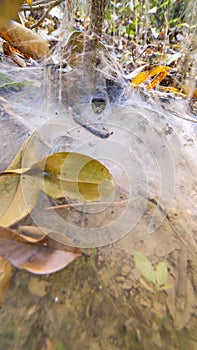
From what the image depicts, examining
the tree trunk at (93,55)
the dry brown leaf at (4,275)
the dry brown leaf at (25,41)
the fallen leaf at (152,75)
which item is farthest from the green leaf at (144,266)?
the dry brown leaf at (25,41)

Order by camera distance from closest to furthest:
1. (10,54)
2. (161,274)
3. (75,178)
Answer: (161,274) → (75,178) → (10,54)

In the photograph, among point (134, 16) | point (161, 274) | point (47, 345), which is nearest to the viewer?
point (47, 345)

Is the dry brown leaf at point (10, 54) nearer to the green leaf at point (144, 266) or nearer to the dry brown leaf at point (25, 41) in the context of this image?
the dry brown leaf at point (25, 41)

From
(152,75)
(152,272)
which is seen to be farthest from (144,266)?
(152,75)

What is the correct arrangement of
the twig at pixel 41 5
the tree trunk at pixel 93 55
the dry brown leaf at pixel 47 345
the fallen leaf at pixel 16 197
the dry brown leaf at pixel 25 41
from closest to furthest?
the dry brown leaf at pixel 47 345 → the fallen leaf at pixel 16 197 → the tree trunk at pixel 93 55 → the twig at pixel 41 5 → the dry brown leaf at pixel 25 41

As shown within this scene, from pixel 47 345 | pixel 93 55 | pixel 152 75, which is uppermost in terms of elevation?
pixel 93 55

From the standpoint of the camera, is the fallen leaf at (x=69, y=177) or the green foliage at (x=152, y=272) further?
the fallen leaf at (x=69, y=177)

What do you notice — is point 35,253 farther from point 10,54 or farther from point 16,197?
point 10,54

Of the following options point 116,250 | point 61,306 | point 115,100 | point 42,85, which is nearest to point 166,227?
point 116,250

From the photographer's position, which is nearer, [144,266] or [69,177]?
[144,266]

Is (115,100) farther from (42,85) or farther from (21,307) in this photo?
(21,307)
